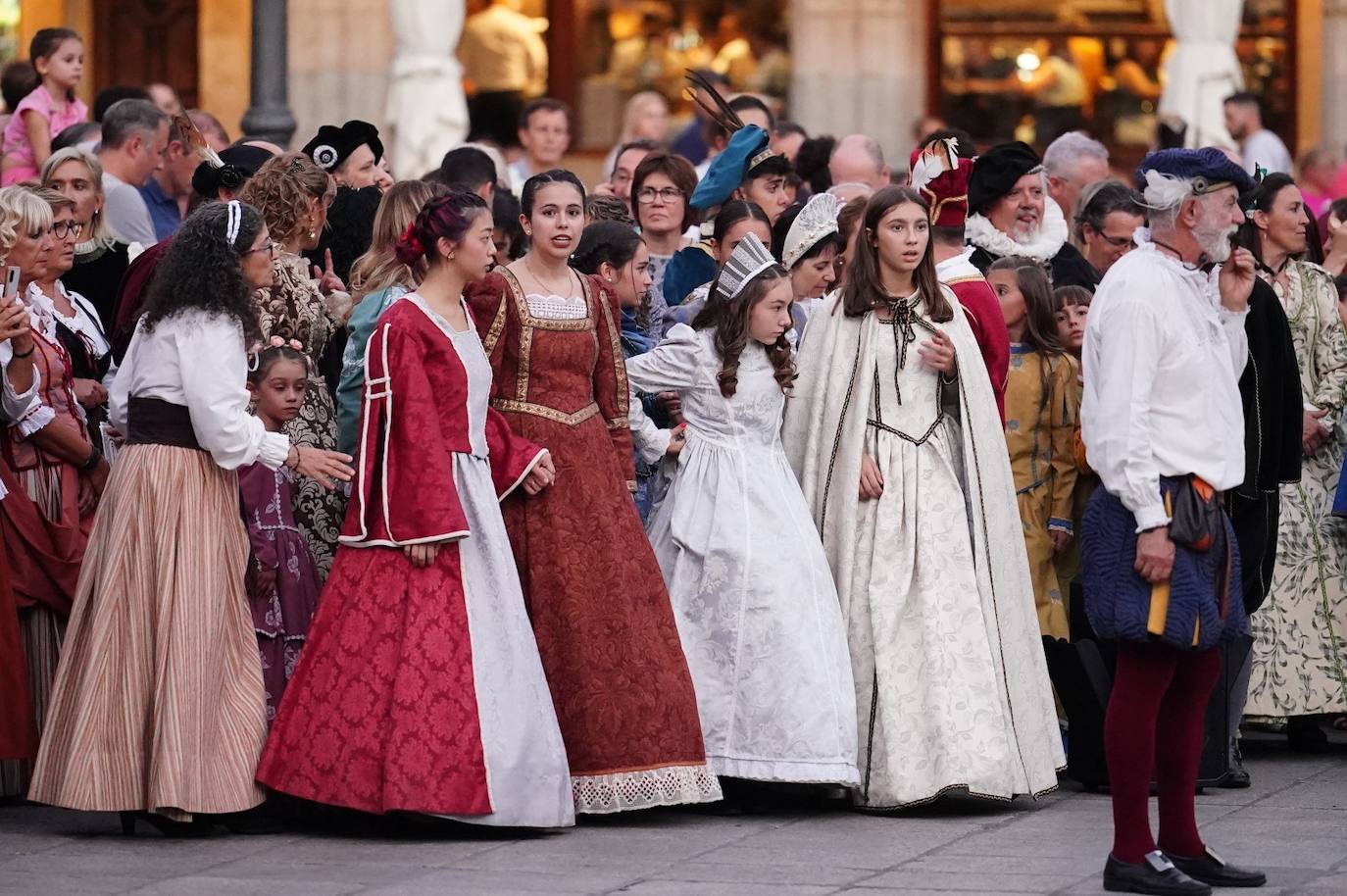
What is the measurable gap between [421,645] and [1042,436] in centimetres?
270

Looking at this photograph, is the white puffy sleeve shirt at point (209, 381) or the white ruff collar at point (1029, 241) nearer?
the white puffy sleeve shirt at point (209, 381)

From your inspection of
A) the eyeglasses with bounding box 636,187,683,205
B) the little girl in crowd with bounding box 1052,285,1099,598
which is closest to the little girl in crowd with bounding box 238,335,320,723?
the eyeglasses with bounding box 636,187,683,205

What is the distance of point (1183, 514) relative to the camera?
21.5 ft

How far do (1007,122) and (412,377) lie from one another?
12702mm

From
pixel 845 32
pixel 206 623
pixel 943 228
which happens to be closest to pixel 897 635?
pixel 943 228

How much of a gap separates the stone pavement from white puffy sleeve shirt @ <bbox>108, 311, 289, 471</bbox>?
1.16 metres

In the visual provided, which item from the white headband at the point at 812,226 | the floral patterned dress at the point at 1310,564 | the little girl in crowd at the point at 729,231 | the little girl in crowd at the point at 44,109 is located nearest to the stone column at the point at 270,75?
the little girl in crowd at the point at 44,109

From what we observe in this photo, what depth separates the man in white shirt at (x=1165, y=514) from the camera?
6535mm

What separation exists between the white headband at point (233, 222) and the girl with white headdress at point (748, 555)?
53.9 inches

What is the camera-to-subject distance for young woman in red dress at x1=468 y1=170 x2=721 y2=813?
765 centimetres

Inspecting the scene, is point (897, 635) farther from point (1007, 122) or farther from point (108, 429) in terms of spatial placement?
point (1007, 122)

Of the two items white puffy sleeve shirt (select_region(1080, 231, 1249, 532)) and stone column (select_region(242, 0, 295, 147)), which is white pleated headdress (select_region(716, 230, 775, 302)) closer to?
white puffy sleeve shirt (select_region(1080, 231, 1249, 532))

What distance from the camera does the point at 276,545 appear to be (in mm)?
7836

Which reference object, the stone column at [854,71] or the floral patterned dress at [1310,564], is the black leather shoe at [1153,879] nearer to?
the floral patterned dress at [1310,564]
